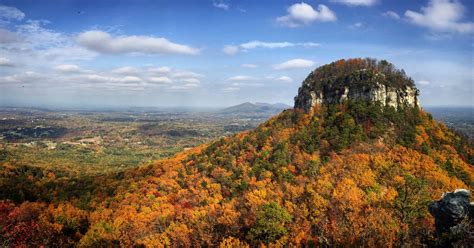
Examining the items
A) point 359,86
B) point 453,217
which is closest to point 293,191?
point 453,217

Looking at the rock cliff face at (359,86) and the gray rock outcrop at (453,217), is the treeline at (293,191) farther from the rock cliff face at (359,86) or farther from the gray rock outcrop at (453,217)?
the rock cliff face at (359,86)

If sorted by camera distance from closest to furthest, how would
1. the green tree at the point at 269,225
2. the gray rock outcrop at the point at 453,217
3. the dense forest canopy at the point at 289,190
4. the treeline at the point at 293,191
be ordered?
the gray rock outcrop at the point at 453,217
the green tree at the point at 269,225
the treeline at the point at 293,191
the dense forest canopy at the point at 289,190

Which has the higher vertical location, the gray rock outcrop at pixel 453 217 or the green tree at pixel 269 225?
the gray rock outcrop at pixel 453 217

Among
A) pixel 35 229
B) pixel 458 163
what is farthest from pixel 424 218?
pixel 35 229

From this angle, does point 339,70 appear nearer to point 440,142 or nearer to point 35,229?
point 440,142

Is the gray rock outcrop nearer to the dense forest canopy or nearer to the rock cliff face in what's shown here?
the dense forest canopy

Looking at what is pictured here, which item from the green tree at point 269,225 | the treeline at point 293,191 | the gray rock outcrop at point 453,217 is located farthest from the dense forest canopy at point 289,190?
the gray rock outcrop at point 453,217

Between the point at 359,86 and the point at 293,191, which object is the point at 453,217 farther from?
the point at 359,86

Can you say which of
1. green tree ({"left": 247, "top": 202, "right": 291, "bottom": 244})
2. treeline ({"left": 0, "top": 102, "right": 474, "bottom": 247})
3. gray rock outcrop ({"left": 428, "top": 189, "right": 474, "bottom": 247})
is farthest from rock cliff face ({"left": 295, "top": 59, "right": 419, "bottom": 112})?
gray rock outcrop ({"left": 428, "top": 189, "right": 474, "bottom": 247})
